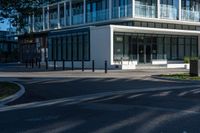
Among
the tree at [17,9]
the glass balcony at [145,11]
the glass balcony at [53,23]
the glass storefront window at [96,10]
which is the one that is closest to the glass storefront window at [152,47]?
the glass balcony at [145,11]

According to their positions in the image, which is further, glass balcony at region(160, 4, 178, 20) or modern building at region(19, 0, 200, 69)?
glass balcony at region(160, 4, 178, 20)

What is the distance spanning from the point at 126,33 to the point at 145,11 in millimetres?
3828

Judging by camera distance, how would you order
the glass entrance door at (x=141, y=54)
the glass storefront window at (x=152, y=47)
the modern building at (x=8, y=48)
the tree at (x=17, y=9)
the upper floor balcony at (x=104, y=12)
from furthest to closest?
the modern building at (x=8, y=48), the glass entrance door at (x=141, y=54), the upper floor balcony at (x=104, y=12), the glass storefront window at (x=152, y=47), the tree at (x=17, y=9)

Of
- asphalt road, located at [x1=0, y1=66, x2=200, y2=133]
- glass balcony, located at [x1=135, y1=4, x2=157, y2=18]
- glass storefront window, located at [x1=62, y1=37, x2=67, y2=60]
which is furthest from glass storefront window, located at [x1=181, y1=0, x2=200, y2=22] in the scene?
asphalt road, located at [x1=0, y1=66, x2=200, y2=133]

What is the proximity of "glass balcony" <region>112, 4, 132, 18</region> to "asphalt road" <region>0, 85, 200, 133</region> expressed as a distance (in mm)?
29317

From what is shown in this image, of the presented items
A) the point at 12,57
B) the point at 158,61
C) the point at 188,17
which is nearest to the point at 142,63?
the point at 158,61

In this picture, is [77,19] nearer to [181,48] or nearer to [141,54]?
[141,54]

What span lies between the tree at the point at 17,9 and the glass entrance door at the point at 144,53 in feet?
86.0

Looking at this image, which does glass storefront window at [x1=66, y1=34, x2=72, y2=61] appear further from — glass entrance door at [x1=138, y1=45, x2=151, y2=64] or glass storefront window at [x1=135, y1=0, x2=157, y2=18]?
glass storefront window at [x1=135, y1=0, x2=157, y2=18]

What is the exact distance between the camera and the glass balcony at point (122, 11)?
4372 centimetres

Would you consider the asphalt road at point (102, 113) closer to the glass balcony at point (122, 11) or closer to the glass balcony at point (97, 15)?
the glass balcony at point (122, 11)

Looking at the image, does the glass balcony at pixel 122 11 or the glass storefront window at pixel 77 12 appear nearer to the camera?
the glass balcony at pixel 122 11

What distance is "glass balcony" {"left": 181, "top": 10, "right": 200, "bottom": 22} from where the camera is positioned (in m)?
49.8

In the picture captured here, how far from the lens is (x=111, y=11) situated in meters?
45.9
